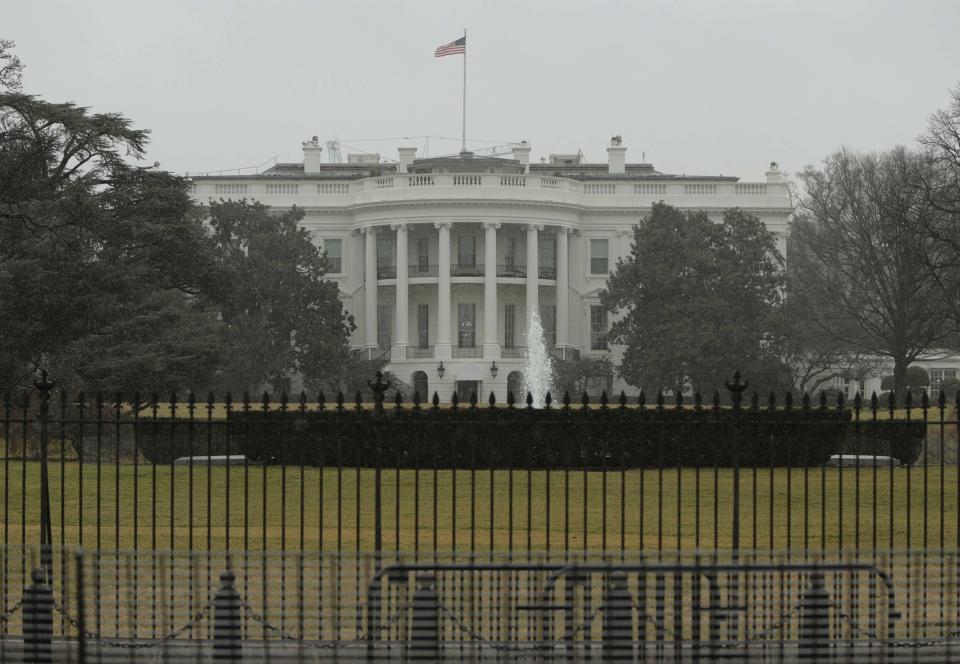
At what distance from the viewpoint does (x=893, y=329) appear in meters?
57.9

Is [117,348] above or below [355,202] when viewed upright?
below

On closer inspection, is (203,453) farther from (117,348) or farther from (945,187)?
(945,187)

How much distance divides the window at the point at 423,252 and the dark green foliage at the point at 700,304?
16.7 m

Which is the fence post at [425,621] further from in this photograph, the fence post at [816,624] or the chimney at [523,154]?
the chimney at [523,154]

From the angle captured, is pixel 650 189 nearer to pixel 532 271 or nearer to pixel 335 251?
pixel 532 271

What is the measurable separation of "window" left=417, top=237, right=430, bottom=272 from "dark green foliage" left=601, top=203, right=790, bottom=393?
16718 millimetres

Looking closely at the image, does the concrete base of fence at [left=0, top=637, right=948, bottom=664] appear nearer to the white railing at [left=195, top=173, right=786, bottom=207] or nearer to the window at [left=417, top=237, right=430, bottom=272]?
the white railing at [left=195, top=173, right=786, bottom=207]

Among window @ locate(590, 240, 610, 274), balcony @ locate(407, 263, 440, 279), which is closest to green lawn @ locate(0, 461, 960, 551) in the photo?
balcony @ locate(407, 263, 440, 279)

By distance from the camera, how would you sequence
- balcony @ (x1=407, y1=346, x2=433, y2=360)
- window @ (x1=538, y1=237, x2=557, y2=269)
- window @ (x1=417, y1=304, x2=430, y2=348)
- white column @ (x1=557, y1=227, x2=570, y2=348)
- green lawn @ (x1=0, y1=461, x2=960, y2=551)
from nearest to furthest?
green lawn @ (x1=0, y1=461, x2=960, y2=551) < balcony @ (x1=407, y1=346, x2=433, y2=360) < white column @ (x1=557, y1=227, x2=570, y2=348) < window @ (x1=417, y1=304, x2=430, y2=348) < window @ (x1=538, y1=237, x2=557, y2=269)

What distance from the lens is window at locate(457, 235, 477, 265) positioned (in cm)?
7675

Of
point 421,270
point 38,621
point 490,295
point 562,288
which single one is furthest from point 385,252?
point 38,621

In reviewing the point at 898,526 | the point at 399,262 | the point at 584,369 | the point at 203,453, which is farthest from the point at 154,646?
the point at 399,262

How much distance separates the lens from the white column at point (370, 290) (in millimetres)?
73938

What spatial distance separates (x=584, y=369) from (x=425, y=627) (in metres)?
55.8
